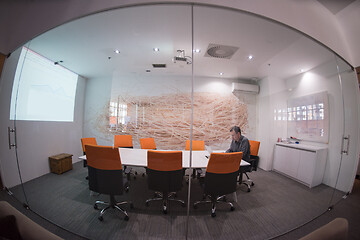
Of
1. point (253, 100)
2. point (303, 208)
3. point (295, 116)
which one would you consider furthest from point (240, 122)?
point (303, 208)

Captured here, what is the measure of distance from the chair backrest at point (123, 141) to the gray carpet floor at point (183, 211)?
44 centimetres

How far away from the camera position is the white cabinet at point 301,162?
5.43ft

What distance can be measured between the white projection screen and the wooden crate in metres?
0.60

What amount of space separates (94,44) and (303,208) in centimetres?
391

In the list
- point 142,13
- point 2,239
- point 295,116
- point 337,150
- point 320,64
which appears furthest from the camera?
point 337,150

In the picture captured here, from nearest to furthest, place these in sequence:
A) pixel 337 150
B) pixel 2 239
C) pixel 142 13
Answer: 1. pixel 2 239
2. pixel 142 13
3. pixel 337 150

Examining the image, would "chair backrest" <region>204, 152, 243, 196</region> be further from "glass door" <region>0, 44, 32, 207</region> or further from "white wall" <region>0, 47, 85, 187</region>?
"glass door" <region>0, 44, 32, 207</region>

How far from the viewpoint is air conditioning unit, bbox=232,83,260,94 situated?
58.5 inches

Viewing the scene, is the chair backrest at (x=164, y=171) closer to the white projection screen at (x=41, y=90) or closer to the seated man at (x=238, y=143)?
the seated man at (x=238, y=143)

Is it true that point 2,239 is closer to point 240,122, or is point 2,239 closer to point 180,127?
point 180,127

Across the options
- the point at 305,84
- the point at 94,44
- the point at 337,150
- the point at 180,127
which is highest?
the point at 94,44

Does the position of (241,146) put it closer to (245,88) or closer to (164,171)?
(245,88)

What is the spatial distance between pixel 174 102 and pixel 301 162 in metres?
2.37

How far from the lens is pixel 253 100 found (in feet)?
4.99
